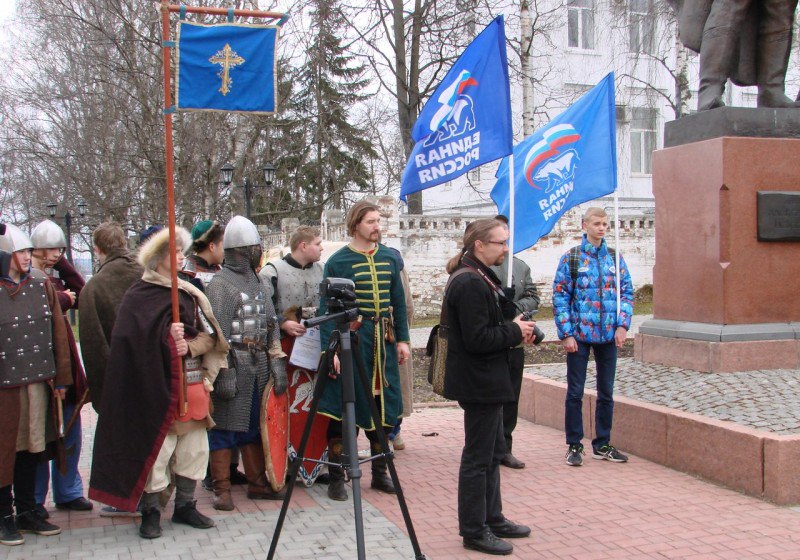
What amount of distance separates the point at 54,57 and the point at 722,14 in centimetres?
2521

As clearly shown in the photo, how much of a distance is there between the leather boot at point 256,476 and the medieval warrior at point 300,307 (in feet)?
0.97

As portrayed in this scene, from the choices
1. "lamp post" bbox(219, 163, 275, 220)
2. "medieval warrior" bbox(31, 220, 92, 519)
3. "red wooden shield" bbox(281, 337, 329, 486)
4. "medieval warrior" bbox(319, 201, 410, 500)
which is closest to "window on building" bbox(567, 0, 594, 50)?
"lamp post" bbox(219, 163, 275, 220)

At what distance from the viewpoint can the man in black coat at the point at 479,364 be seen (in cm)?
470

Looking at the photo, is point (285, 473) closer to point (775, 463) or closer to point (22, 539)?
point (22, 539)

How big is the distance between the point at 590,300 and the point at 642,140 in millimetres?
23565

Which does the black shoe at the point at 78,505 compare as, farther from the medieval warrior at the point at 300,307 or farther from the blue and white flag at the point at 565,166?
the blue and white flag at the point at 565,166

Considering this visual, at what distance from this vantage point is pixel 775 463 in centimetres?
556

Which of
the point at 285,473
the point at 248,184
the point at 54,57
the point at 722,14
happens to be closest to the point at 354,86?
the point at 54,57

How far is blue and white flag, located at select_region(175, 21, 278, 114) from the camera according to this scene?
16.1 feet

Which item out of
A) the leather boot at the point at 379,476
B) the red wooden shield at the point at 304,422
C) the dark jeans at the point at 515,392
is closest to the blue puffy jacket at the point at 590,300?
the dark jeans at the point at 515,392

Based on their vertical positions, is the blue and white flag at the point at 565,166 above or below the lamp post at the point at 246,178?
below

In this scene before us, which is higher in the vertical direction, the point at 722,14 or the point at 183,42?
the point at 722,14

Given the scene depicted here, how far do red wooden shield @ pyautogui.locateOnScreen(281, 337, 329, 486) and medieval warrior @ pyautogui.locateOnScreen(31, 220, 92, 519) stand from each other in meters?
1.47

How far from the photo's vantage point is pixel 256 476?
20.1ft
